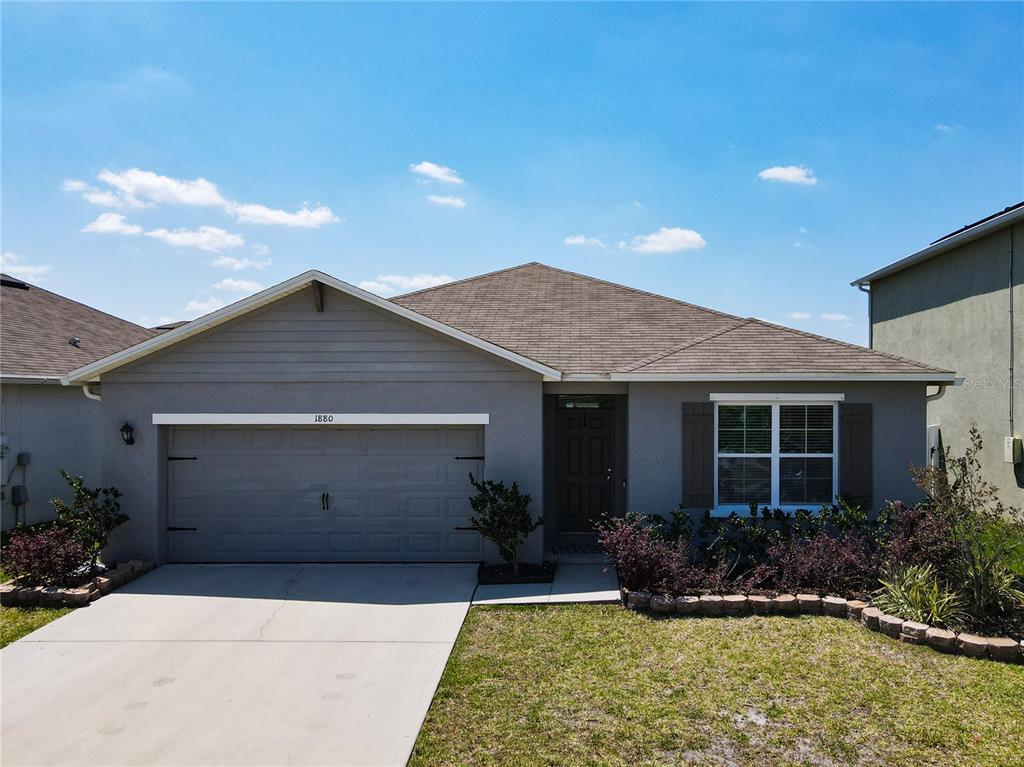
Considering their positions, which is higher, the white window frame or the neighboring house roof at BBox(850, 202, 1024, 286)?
the neighboring house roof at BBox(850, 202, 1024, 286)

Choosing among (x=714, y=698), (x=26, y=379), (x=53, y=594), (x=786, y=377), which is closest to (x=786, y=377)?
(x=786, y=377)

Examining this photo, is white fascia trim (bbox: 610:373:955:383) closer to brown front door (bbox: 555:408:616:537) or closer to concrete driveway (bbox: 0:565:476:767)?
brown front door (bbox: 555:408:616:537)

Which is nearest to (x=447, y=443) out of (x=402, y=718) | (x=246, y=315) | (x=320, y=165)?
(x=246, y=315)

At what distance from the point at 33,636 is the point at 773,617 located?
7.89m

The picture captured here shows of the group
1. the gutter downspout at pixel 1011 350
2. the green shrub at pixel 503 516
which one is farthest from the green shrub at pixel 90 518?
the gutter downspout at pixel 1011 350

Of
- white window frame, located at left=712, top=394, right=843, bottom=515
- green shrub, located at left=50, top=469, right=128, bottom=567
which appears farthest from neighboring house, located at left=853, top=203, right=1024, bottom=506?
green shrub, located at left=50, top=469, right=128, bottom=567

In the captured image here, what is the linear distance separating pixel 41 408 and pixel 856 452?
14.1m

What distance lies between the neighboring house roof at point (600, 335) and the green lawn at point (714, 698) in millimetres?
3551

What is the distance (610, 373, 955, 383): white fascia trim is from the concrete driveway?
363 centimetres

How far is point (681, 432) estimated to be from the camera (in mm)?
9391

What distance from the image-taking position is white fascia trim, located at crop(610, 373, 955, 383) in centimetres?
903

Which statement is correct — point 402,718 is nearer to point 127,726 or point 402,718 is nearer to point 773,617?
point 127,726

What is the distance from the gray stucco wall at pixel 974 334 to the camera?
12.4 meters

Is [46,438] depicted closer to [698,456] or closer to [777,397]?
[698,456]
